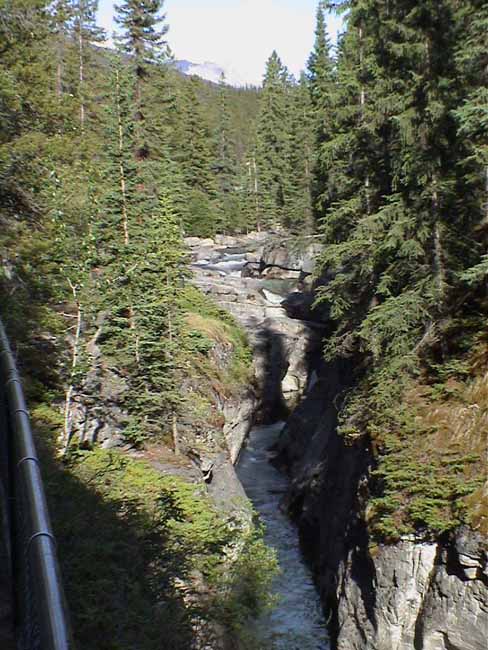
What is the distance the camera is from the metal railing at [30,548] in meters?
1.84

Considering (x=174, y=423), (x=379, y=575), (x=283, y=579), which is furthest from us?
(x=283, y=579)

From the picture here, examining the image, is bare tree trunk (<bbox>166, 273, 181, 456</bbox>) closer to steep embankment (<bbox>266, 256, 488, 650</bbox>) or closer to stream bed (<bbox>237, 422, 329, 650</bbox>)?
stream bed (<bbox>237, 422, 329, 650</bbox>)

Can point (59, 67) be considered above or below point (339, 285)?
above

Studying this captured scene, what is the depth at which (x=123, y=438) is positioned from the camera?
14.6 meters

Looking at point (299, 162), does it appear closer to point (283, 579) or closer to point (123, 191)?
point (123, 191)

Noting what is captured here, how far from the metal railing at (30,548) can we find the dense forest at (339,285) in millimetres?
3250

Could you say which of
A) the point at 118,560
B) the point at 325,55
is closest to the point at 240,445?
the point at 118,560

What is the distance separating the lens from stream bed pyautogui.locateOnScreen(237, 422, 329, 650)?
13.4 meters

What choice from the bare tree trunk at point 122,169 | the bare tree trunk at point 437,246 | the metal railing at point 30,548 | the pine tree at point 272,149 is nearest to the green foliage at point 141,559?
the metal railing at point 30,548

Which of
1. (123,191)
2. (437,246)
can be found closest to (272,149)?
(123,191)

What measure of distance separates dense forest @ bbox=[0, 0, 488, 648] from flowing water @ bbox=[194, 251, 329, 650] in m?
→ 3.05

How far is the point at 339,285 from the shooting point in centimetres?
1608

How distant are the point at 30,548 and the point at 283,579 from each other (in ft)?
49.6

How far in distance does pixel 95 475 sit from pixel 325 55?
5230 centimetres
